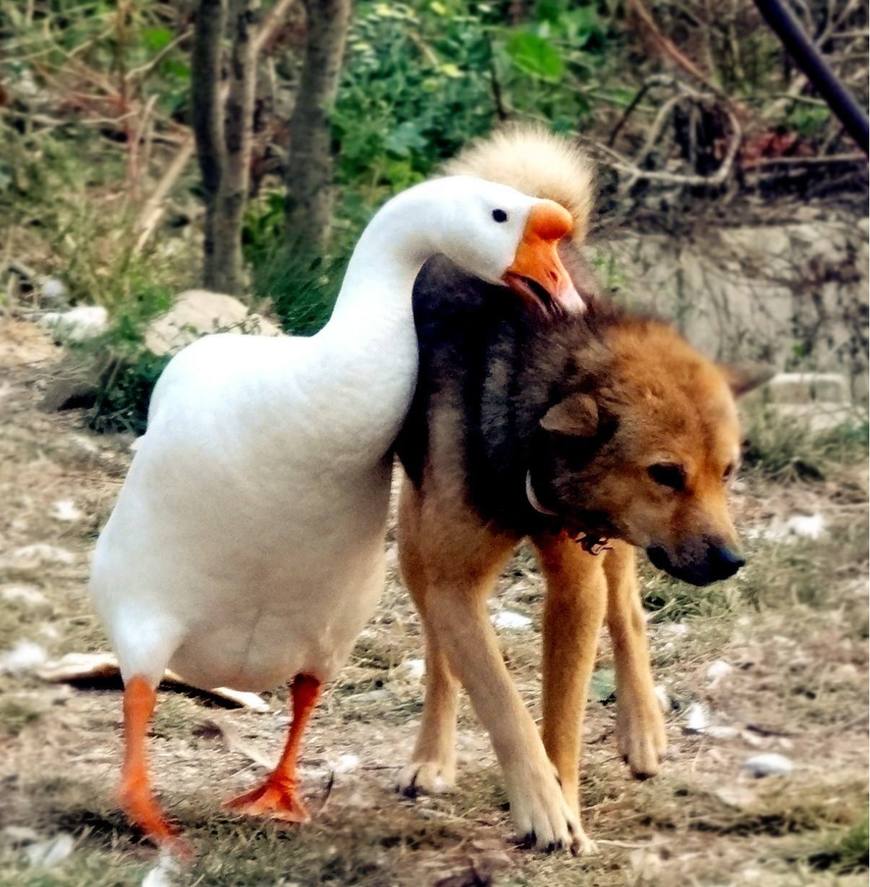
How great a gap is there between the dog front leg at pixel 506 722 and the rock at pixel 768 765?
23.2 inches

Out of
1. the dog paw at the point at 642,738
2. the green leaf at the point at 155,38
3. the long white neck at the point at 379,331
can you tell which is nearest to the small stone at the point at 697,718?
the dog paw at the point at 642,738

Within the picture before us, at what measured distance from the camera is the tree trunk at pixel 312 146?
20.1 ft

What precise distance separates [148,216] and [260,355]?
3.88 m

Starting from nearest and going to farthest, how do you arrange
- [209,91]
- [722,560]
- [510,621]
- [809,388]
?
[722,560] < [510,621] < [209,91] < [809,388]

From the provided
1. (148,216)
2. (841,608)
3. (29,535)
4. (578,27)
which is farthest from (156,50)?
(841,608)

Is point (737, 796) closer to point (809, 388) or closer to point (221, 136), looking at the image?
point (809, 388)

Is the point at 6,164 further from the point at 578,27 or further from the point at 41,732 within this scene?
the point at 41,732

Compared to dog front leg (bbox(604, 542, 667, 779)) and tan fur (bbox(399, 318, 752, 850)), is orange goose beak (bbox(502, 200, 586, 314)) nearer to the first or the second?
tan fur (bbox(399, 318, 752, 850))

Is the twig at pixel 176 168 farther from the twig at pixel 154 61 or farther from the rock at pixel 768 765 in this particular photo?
the rock at pixel 768 765

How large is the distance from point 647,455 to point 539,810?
74 cm

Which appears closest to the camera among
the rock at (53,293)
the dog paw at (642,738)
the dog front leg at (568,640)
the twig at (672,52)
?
Result: the dog front leg at (568,640)

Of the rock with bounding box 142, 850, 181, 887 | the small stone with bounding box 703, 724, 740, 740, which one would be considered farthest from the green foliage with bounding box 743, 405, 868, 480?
the rock with bounding box 142, 850, 181, 887

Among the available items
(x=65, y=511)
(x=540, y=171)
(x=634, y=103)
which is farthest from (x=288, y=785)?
(x=634, y=103)

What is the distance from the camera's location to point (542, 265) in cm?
317
